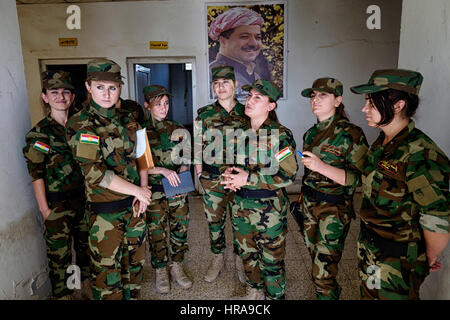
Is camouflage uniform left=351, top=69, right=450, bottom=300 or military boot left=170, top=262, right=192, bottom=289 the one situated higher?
camouflage uniform left=351, top=69, right=450, bottom=300

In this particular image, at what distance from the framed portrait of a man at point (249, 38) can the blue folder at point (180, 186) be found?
2364 millimetres

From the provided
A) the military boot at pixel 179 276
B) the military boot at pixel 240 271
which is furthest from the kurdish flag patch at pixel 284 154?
the military boot at pixel 179 276

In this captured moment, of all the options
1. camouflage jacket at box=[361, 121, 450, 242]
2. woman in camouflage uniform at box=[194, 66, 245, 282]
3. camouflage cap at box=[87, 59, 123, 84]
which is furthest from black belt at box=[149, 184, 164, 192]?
camouflage jacket at box=[361, 121, 450, 242]

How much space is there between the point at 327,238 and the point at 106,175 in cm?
135

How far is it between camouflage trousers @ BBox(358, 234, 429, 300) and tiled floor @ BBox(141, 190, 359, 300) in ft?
3.06

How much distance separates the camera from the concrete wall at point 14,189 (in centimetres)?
167

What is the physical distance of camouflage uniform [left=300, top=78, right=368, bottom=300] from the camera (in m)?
1.70

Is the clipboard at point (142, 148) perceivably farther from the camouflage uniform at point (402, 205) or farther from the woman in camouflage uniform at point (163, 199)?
the camouflage uniform at point (402, 205)

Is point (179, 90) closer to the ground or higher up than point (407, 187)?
higher up

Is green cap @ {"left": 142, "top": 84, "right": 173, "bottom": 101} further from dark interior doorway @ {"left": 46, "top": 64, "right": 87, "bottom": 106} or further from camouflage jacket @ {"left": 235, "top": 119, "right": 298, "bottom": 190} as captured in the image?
dark interior doorway @ {"left": 46, "top": 64, "right": 87, "bottom": 106}

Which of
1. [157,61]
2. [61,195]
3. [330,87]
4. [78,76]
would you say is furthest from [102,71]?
[78,76]

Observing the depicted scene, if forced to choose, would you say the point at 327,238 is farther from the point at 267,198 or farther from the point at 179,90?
the point at 179,90

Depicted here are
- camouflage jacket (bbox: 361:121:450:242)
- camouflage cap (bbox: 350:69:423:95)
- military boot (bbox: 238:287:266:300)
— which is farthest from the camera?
military boot (bbox: 238:287:266:300)

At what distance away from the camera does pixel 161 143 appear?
2.20 metres
